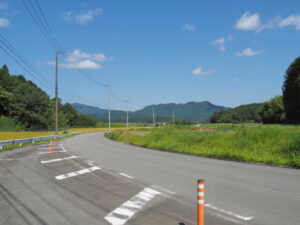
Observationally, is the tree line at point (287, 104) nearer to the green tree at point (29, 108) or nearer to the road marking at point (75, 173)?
the road marking at point (75, 173)

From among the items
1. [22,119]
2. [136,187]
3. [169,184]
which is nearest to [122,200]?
[136,187]

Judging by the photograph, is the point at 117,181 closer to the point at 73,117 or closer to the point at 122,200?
the point at 122,200

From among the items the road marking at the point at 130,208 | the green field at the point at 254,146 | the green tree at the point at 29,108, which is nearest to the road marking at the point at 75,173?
the road marking at the point at 130,208

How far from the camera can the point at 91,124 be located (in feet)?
506

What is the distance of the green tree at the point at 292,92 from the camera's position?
6159 cm

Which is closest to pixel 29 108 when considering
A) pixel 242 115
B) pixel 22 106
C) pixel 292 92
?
pixel 22 106

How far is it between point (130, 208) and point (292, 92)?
6741 cm

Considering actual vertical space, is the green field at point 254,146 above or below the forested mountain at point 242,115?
below

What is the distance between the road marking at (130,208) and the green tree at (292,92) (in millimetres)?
62793

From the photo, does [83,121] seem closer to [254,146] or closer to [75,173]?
[254,146]

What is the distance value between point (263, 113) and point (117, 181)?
9726cm

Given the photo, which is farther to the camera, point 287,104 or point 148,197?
point 287,104

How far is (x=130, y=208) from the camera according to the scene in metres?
5.96

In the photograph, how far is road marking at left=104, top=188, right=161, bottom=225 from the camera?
5.27m
